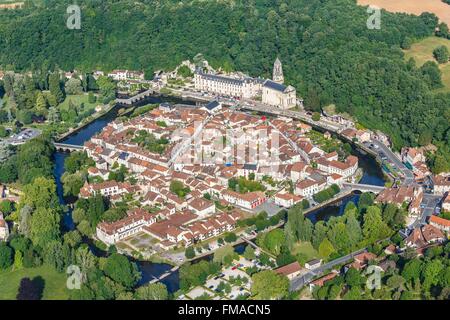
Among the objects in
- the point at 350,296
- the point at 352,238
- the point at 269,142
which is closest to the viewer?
the point at 350,296

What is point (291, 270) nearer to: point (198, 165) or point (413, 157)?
point (198, 165)

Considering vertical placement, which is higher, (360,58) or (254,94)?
(360,58)

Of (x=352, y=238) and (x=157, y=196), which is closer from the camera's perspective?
(x=352, y=238)

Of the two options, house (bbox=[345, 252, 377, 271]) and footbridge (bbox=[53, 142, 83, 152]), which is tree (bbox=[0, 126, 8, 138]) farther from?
house (bbox=[345, 252, 377, 271])

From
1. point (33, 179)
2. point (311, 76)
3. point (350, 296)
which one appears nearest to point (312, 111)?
point (311, 76)

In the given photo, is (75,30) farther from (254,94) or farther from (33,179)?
(33,179)

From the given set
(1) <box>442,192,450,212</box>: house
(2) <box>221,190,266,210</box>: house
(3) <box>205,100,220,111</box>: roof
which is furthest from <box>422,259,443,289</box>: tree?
(3) <box>205,100,220,111</box>: roof

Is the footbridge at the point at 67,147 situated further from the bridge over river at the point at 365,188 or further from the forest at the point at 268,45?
the bridge over river at the point at 365,188

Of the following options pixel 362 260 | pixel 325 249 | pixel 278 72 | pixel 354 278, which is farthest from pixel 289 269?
pixel 278 72
